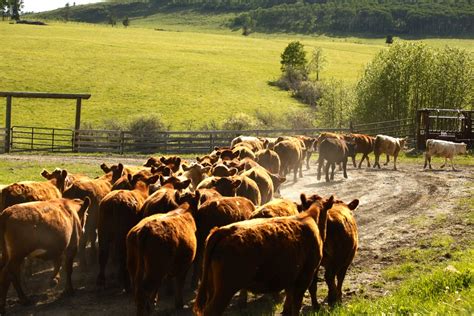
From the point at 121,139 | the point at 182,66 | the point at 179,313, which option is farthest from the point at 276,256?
the point at 182,66

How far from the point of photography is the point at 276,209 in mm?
8062

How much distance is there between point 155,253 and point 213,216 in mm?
1703

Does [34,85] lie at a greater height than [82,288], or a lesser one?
greater

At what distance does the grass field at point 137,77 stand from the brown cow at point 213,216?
3862cm

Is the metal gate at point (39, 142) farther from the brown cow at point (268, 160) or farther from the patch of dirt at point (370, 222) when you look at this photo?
the brown cow at point (268, 160)

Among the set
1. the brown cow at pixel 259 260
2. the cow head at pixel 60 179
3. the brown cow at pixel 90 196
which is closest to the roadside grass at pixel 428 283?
the brown cow at pixel 259 260

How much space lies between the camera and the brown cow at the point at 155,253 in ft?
22.6

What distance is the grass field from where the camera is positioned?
51875 mm

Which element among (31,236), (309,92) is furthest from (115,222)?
(309,92)

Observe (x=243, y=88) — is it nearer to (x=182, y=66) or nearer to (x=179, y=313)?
(x=182, y=66)

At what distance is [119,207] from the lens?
8.83 m

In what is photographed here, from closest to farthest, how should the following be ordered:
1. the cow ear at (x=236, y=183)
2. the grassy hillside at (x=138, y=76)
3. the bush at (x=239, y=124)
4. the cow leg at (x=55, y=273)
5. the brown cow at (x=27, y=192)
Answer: the cow leg at (x=55, y=273), the brown cow at (x=27, y=192), the cow ear at (x=236, y=183), the bush at (x=239, y=124), the grassy hillside at (x=138, y=76)

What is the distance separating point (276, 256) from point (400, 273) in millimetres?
3815

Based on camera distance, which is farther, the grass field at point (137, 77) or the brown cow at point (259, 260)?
the grass field at point (137, 77)
